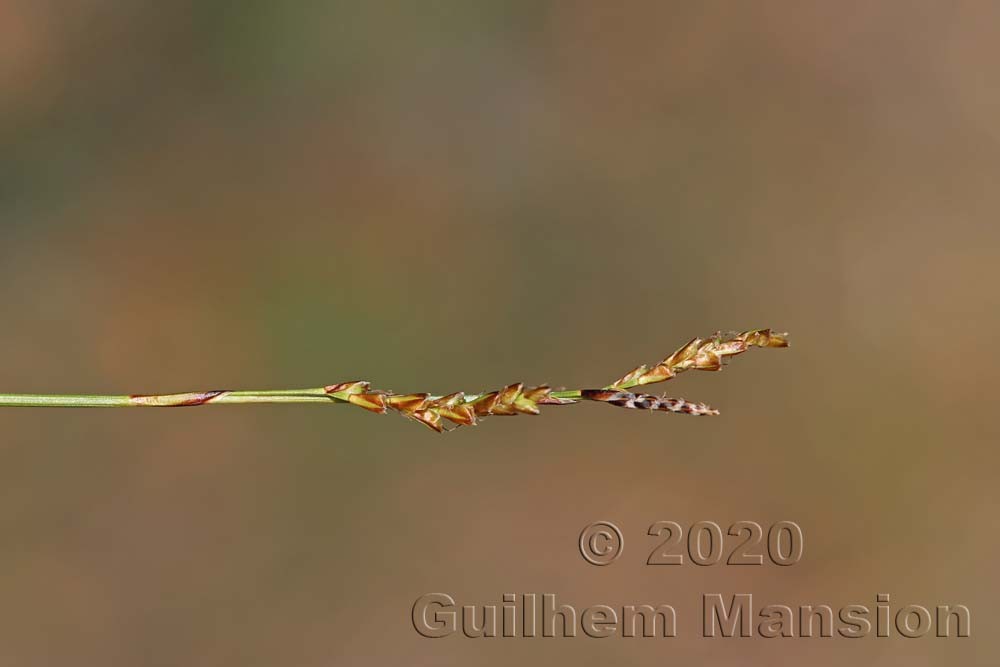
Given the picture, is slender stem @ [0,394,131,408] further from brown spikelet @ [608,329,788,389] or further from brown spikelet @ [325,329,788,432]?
brown spikelet @ [608,329,788,389]

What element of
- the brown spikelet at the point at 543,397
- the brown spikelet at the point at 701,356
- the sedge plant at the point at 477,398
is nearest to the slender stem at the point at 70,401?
the sedge plant at the point at 477,398

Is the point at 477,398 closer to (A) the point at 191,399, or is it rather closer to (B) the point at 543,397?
(B) the point at 543,397

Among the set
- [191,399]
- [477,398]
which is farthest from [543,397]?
[191,399]

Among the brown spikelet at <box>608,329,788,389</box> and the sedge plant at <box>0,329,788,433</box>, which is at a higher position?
the brown spikelet at <box>608,329,788,389</box>

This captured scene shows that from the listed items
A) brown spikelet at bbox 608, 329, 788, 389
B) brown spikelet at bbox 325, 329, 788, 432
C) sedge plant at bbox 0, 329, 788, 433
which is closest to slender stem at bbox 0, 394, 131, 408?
sedge plant at bbox 0, 329, 788, 433

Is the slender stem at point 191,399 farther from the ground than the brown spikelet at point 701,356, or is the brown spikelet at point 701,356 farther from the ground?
the brown spikelet at point 701,356

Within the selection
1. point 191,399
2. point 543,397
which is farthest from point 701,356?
point 191,399

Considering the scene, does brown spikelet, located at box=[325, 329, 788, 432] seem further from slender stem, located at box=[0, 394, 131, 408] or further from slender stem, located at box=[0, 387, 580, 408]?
slender stem, located at box=[0, 394, 131, 408]

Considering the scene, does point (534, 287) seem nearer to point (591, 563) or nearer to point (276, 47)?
point (591, 563)

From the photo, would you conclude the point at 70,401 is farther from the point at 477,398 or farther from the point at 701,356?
the point at 701,356

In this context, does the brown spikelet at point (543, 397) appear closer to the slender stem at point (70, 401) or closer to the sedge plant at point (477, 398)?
the sedge plant at point (477, 398)
